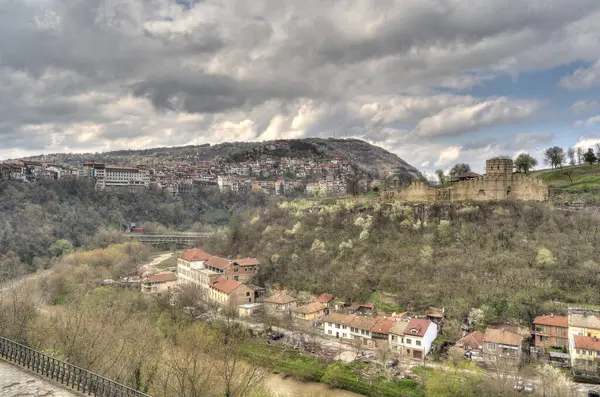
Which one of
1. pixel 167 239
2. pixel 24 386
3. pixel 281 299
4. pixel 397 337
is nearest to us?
pixel 24 386

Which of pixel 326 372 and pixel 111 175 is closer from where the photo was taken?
pixel 326 372

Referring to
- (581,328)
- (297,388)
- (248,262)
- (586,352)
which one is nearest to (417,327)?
(297,388)

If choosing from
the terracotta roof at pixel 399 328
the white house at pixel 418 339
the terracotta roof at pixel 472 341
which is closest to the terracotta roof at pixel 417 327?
the white house at pixel 418 339

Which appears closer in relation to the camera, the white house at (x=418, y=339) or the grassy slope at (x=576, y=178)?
the white house at (x=418, y=339)

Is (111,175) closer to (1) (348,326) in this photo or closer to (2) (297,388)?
(1) (348,326)

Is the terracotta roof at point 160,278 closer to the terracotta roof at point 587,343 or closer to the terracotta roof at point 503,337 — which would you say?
the terracotta roof at point 503,337

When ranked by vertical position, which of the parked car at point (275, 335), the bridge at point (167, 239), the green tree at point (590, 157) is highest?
the green tree at point (590, 157)

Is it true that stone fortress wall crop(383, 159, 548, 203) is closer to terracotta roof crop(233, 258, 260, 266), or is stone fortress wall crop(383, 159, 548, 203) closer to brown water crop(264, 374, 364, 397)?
terracotta roof crop(233, 258, 260, 266)
